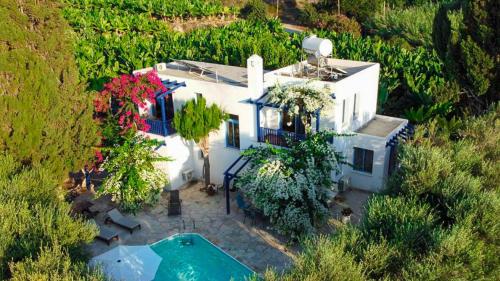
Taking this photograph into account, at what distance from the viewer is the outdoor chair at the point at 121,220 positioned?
57.3ft

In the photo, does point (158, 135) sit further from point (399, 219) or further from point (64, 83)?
point (399, 219)

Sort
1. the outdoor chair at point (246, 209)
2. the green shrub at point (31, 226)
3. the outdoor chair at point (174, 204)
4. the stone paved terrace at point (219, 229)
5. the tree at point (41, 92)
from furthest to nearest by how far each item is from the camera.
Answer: the outdoor chair at point (174, 204) → the outdoor chair at point (246, 209) → the stone paved terrace at point (219, 229) → the tree at point (41, 92) → the green shrub at point (31, 226)

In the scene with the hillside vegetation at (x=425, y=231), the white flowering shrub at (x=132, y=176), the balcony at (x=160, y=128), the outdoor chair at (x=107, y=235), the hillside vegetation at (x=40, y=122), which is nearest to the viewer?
the hillside vegetation at (x=425, y=231)

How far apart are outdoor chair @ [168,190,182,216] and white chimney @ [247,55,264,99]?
17.9 feet

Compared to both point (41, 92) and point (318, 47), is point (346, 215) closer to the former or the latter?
point (318, 47)

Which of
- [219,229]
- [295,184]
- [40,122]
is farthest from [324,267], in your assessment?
[40,122]

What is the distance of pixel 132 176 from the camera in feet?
59.5

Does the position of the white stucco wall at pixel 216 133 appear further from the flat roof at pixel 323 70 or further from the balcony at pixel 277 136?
the flat roof at pixel 323 70

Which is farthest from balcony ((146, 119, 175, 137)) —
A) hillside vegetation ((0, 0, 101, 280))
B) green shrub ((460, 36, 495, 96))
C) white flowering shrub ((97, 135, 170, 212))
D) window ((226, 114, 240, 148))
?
green shrub ((460, 36, 495, 96))

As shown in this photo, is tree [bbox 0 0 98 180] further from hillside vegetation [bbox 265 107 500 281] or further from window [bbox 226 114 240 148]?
hillside vegetation [bbox 265 107 500 281]

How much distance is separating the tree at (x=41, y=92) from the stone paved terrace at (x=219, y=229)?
355cm

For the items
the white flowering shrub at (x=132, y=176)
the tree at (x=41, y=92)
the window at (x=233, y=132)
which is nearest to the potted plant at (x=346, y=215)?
the window at (x=233, y=132)

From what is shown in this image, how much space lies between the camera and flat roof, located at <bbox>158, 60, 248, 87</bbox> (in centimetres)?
2148

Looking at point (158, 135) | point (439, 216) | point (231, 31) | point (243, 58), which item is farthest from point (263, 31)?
point (439, 216)
